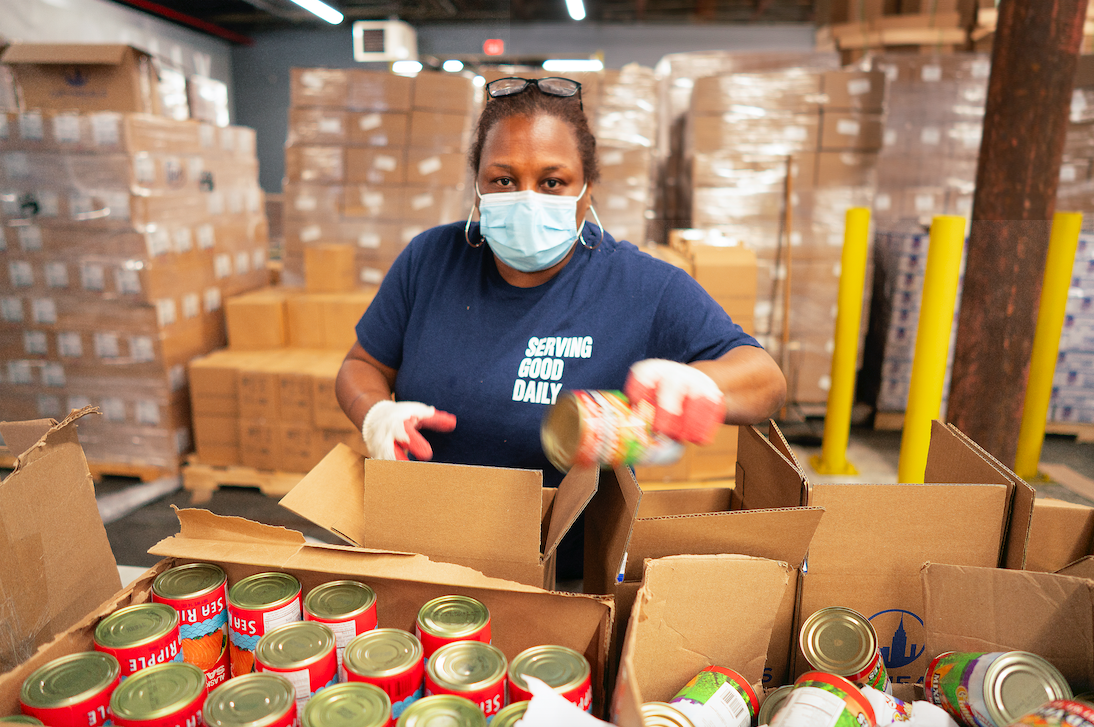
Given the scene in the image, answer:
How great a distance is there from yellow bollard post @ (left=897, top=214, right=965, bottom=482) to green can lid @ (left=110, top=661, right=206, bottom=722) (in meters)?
3.36

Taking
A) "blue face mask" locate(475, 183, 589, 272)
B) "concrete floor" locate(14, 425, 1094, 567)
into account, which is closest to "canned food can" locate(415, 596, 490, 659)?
"blue face mask" locate(475, 183, 589, 272)

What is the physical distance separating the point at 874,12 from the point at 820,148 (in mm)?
1553

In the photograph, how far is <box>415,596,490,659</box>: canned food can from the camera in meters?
0.87

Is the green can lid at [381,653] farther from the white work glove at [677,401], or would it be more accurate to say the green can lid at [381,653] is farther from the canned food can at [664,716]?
the white work glove at [677,401]

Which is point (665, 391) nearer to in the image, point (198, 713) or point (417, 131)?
point (198, 713)

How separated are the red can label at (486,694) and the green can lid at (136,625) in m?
0.37

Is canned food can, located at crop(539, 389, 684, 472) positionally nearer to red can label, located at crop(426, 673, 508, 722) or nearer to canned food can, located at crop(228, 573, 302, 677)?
red can label, located at crop(426, 673, 508, 722)

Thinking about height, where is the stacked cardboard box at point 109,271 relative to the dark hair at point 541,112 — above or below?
below

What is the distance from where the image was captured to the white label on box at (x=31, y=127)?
363 cm

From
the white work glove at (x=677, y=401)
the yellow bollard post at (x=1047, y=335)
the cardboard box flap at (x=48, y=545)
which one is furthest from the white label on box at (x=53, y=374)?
the yellow bollard post at (x=1047, y=335)

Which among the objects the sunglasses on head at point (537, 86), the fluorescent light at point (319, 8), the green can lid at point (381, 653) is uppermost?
the fluorescent light at point (319, 8)

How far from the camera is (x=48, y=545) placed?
3.35 ft

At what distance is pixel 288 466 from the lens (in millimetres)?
4004

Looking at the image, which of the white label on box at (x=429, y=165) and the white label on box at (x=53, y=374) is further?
the white label on box at (x=429, y=165)
